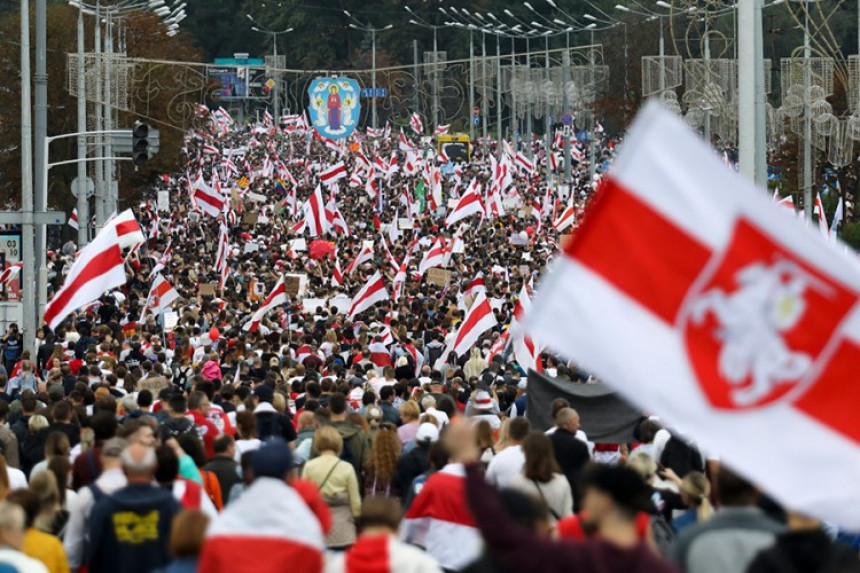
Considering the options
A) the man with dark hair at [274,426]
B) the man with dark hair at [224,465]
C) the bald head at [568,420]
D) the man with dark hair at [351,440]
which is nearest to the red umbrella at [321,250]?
the man with dark hair at [274,426]

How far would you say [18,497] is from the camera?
8320 millimetres

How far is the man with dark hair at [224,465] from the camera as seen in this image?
10656 millimetres

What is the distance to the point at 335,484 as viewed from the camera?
1071 centimetres

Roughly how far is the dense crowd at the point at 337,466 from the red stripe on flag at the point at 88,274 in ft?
2.16

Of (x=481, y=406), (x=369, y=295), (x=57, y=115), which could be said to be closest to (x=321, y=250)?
(x=369, y=295)

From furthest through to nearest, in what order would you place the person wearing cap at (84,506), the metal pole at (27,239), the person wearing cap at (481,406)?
1. the metal pole at (27,239)
2. the person wearing cap at (481,406)
3. the person wearing cap at (84,506)

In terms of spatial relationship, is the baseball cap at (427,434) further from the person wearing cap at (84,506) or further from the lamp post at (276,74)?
the lamp post at (276,74)

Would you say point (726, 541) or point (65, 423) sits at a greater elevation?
point (726, 541)

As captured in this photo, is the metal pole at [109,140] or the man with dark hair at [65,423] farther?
the metal pole at [109,140]

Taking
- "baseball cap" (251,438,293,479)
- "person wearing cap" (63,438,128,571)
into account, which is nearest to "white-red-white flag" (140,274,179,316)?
"person wearing cap" (63,438,128,571)

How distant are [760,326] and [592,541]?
834mm

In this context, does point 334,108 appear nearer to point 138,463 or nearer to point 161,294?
point 161,294

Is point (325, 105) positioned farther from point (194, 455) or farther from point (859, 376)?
point (859, 376)

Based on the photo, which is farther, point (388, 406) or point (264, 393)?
point (388, 406)
